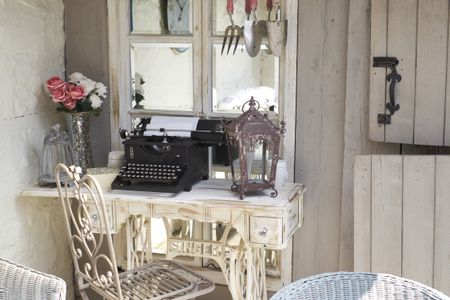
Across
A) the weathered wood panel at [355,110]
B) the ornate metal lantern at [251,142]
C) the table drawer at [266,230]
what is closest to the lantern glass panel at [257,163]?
the ornate metal lantern at [251,142]

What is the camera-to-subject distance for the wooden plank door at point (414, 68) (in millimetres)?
2973

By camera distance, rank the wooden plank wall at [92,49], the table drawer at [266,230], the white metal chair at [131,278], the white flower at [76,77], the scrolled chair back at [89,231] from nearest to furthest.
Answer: the scrolled chair back at [89,231], the white metal chair at [131,278], the table drawer at [266,230], the white flower at [76,77], the wooden plank wall at [92,49]

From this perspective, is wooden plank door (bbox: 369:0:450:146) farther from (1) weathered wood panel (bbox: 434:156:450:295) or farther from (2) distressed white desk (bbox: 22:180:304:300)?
(2) distressed white desk (bbox: 22:180:304:300)

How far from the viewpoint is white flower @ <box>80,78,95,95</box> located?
3458 millimetres

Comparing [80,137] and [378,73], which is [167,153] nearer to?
[80,137]

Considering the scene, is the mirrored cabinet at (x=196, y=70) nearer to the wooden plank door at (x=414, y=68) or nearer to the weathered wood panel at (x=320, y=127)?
the weathered wood panel at (x=320, y=127)

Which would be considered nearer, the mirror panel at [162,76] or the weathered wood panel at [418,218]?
the weathered wood panel at [418,218]

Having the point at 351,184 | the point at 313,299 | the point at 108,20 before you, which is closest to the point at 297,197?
the point at 351,184

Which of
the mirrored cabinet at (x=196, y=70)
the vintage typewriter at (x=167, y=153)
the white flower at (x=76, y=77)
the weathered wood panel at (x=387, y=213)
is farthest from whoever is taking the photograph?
the white flower at (x=76, y=77)

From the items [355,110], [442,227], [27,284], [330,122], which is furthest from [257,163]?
[27,284]

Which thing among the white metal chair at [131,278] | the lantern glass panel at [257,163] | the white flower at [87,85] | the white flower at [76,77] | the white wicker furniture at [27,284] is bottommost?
the white metal chair at [131,278]

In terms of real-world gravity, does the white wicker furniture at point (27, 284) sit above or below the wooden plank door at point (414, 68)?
below

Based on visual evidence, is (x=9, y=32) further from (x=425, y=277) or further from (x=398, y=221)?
(x=425, y=277)

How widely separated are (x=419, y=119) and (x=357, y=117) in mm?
302
